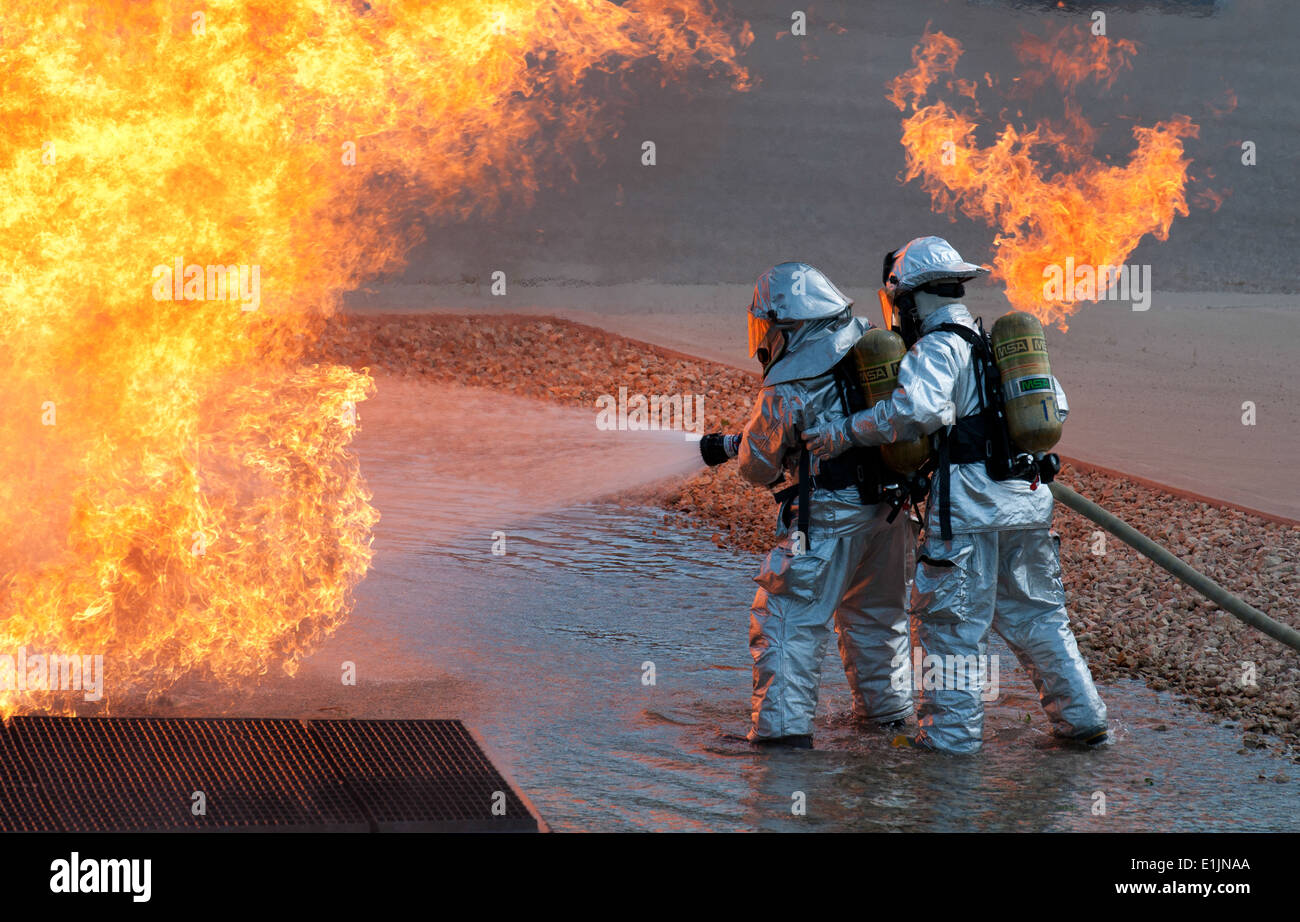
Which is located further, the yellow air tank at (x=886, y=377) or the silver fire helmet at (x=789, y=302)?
the silver fire helmet at (x=789, y=302)

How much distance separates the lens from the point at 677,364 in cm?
1286

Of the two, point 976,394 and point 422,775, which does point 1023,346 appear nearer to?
point 976,394

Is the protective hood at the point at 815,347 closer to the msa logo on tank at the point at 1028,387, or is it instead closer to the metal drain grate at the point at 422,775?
the msa logo on tank at the point at 1028,387

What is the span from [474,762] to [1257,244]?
17.9 m

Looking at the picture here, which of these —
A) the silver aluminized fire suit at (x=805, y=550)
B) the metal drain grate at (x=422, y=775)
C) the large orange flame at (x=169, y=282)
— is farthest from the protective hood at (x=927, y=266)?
the metal drain grate at (x=422, y=775)

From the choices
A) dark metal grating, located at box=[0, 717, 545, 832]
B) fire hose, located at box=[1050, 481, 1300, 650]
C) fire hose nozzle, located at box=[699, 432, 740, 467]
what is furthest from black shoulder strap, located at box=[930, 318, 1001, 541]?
dark metal grating, located at box=[0, 717, 545, 832]

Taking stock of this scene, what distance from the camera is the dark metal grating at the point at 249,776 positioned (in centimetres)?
388

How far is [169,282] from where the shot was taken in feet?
16.6

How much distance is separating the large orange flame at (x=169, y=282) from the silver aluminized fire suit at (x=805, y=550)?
185 centimetres

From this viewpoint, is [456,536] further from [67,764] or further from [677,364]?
[677,364]

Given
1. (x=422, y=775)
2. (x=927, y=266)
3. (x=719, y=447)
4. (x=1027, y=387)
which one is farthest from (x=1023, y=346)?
(x=422, y=775)

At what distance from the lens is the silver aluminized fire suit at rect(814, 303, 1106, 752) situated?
15.1ft

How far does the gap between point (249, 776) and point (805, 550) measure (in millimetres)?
1981

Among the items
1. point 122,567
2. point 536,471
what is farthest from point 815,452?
point 536,471
